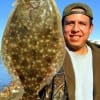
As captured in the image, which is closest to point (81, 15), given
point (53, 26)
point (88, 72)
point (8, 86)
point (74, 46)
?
point (74, 46)

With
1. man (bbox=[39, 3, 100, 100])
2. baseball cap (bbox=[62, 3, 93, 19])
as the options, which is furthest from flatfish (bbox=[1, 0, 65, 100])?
baseball cap (bbox=[62, 3, 93, 19])

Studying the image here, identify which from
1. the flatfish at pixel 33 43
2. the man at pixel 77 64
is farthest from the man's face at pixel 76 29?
the flatfish at pixel 33 43

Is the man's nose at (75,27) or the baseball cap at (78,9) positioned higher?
the baseball cap at (78,9)

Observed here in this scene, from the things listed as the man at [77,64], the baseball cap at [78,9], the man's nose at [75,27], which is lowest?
the man at [77,64]

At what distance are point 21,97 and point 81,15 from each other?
1.66m

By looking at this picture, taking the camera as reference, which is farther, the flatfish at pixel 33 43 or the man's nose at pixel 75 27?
the man's nose at pixel 75 27

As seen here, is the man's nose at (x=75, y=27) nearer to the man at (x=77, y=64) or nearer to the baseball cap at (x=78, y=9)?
the man at (x=77, y=64)

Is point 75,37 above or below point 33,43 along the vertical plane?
below

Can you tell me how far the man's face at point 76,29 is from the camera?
5324 millimetres

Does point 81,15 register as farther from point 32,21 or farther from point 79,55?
point 32,21

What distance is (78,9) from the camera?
5.43 m

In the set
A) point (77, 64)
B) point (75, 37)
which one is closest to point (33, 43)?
point (75, 37)

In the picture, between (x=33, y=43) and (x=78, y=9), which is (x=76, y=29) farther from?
(x=33, y=43)

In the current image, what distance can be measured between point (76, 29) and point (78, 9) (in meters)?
0.29
